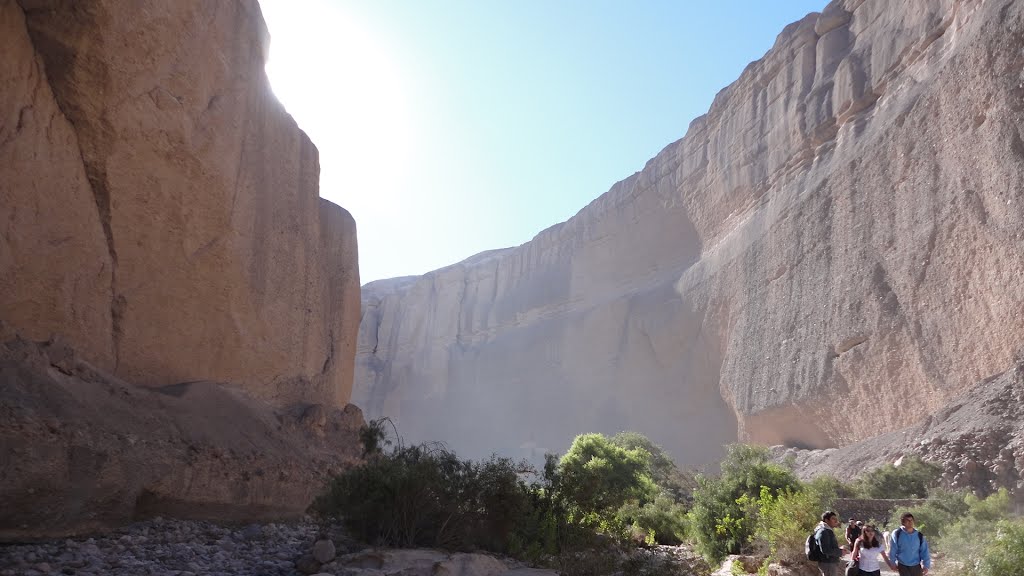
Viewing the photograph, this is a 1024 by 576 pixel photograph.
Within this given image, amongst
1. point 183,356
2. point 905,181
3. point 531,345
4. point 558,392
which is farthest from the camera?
point 531,345

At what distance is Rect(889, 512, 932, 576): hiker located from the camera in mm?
7098

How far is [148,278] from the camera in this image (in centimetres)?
1166

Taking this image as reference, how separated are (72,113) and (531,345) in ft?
137

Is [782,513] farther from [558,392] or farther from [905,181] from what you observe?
[558,392]

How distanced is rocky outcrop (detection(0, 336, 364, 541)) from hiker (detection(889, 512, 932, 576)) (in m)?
8.87

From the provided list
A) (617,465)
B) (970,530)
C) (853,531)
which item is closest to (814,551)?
(853,531)

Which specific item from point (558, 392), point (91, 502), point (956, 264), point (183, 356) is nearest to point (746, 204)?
point (956, 264)

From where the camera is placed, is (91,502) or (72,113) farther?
(72,113)

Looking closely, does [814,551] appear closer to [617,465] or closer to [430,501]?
[430,501]

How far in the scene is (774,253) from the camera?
30.8 meters

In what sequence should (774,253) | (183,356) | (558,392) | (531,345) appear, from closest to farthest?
1. (183,356)
2. (774,253)
3. (558,392)
4. (531,345)

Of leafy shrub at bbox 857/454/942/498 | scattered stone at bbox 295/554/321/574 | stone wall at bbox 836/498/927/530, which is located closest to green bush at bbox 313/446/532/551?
scattered stone at bbox 295/554/321/574

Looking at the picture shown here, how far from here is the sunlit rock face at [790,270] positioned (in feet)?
67.4

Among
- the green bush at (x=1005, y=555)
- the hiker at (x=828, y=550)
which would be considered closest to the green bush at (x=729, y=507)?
the green bush at (x=1005, y=555)
